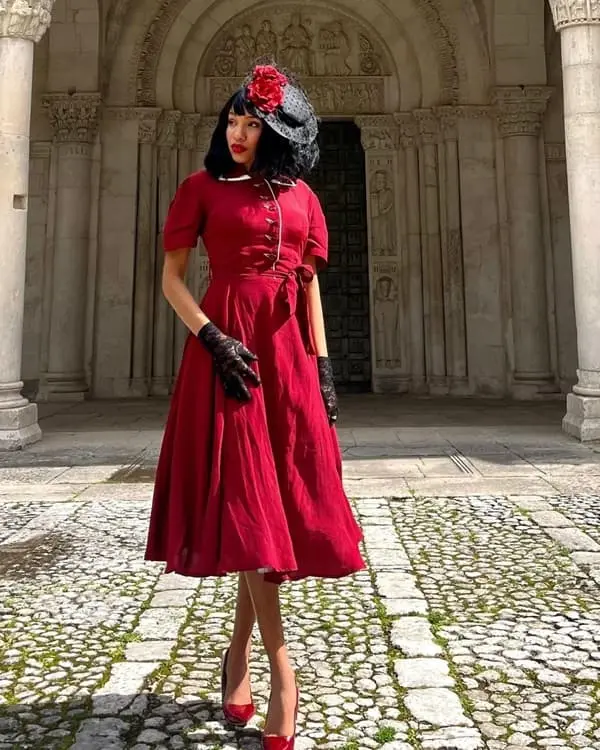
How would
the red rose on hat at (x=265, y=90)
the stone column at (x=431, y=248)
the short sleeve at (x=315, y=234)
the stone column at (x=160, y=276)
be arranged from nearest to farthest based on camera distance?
the red rose on hat at (x=265, y=90) < the short sleeve at (x=315, y=234) < the stone column at (x=160, y=276) < the stone column at (x=431, y=248)

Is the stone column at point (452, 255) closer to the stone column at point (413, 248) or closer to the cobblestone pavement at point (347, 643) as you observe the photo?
the stone column at point (413, 248)

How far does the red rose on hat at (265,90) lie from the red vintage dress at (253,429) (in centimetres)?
20

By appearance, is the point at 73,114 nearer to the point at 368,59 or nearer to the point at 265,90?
the point at 368,59

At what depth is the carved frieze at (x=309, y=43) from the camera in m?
12.3

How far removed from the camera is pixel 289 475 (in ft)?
5.64

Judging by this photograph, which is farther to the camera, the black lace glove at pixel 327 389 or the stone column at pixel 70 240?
the stone column at pixel 70 240

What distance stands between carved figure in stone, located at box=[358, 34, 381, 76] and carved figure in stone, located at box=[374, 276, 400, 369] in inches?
161

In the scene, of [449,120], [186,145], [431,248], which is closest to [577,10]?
[449,120]

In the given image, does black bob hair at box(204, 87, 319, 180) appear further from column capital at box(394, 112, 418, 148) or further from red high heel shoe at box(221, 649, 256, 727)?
column capital at box(394, 112, 418, 148)

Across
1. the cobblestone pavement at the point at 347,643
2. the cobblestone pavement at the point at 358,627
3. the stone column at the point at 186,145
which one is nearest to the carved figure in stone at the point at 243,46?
the stone column at the point at 186,145

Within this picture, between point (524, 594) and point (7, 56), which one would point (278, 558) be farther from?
point (7, 56)

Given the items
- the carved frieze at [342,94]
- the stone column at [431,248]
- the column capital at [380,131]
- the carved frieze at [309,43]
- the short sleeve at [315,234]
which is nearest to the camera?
the short sleeve at [315,234]

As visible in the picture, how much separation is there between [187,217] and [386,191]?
10.9 m

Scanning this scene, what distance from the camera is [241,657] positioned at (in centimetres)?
187
